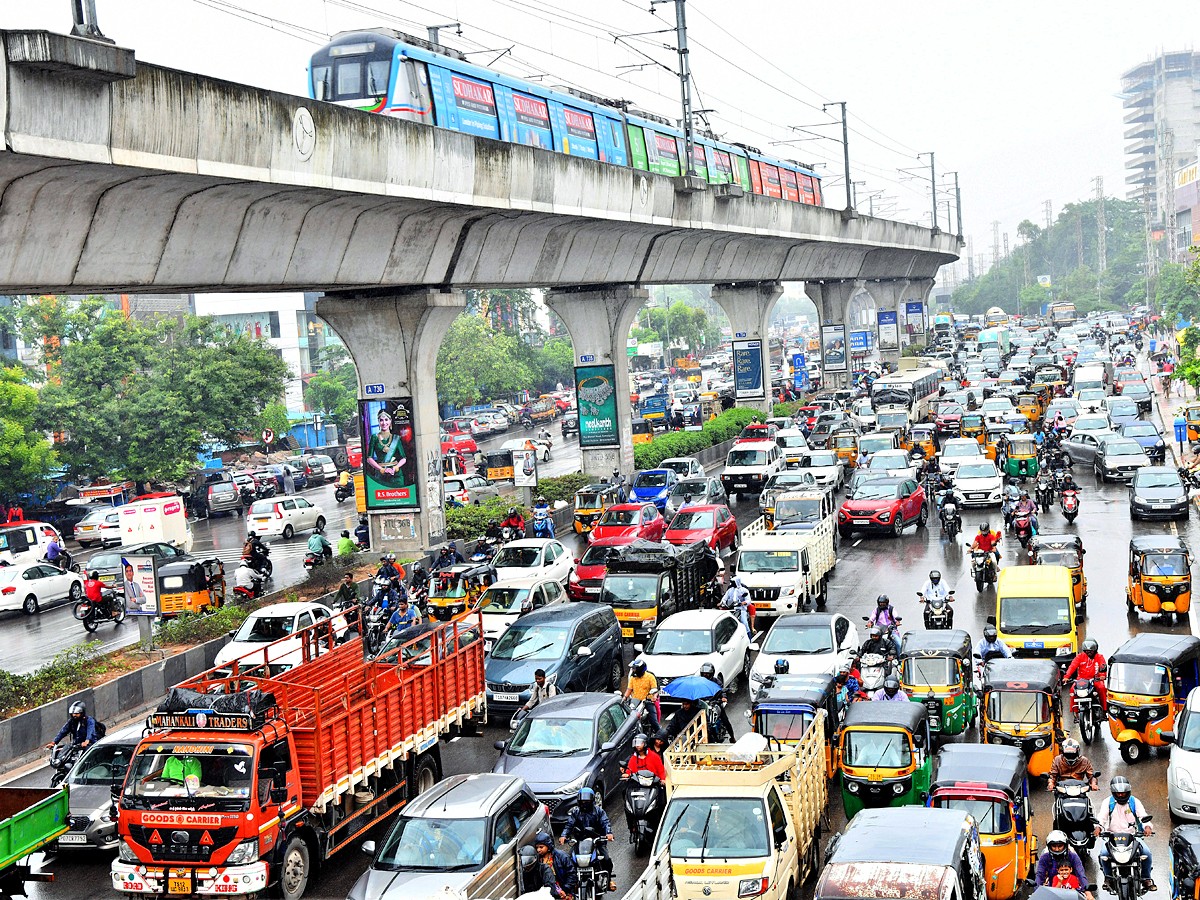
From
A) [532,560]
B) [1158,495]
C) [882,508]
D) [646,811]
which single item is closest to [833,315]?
[882,508]

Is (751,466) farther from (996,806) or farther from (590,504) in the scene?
(996,806)

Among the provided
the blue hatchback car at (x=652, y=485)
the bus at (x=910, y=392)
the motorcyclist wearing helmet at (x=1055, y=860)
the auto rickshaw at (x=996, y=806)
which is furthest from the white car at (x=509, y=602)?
the bus at (x=910, y=392)

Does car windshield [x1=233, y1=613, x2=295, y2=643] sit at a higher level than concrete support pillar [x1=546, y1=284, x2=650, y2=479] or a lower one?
lower

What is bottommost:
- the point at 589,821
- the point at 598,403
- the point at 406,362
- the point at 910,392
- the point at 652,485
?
Result: the point at 589,821

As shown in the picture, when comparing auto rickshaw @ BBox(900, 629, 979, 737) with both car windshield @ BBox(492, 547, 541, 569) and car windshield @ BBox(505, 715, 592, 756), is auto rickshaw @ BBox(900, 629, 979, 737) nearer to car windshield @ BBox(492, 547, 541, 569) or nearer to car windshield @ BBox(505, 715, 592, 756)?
car windshield @ BBox(505, 715, 592, 756)

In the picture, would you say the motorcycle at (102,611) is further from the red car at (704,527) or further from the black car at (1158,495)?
Answer: the black car at (1158,495)

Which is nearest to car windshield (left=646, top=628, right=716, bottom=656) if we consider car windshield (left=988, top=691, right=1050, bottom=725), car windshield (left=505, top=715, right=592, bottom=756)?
car windshield (left=505, top=715, right=592, bottom=756)
